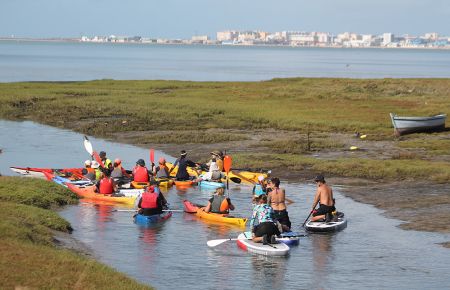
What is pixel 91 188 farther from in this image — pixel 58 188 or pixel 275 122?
pixel 275 122

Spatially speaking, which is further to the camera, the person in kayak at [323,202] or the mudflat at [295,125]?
the mudflat at [295,125]

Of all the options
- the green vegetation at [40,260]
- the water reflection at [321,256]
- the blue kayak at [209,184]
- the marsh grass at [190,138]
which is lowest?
the marsh grass at [190,138]

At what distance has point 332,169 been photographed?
1633 inches

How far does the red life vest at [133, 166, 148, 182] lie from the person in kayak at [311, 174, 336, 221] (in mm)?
9478

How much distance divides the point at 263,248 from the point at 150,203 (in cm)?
629

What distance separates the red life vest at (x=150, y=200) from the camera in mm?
30109

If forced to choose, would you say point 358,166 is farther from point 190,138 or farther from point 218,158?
point 190,138

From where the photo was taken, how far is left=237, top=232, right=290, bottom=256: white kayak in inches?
986

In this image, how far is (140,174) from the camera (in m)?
36.1

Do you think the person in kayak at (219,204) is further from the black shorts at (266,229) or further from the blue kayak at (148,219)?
the black shorts at (266,229)

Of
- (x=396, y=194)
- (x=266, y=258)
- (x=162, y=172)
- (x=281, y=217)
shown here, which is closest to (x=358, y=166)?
(x=396, y=194)

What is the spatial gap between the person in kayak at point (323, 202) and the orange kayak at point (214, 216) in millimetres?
2507

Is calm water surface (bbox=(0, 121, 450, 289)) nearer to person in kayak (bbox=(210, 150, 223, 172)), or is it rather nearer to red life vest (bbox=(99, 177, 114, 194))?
red life vest (bbox=(99, 177, 114, 194))

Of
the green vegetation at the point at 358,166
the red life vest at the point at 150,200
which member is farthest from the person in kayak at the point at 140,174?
the green vegetation at the point at 358,166
